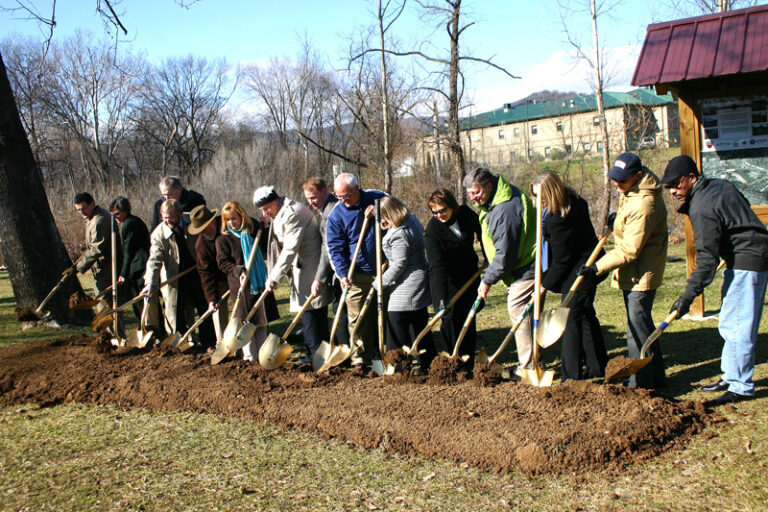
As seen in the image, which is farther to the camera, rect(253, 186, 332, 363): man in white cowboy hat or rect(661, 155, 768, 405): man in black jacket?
rect(253, 186, 332, 363): man in white cowboy hat

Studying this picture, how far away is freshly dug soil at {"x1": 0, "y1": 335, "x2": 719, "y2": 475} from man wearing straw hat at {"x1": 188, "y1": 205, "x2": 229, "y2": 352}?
0.63 m

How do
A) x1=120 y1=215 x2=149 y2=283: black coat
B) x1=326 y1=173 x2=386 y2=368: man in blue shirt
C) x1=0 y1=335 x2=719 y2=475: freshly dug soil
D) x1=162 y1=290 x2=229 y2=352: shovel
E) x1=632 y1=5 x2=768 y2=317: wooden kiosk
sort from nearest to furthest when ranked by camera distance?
x1=0 y1=335 x2=719 y2=475: freshly dug soil < x1=326 y1=173 x2=386 y2=368: man in blue shirt < x1=632 y1=5 x2=768 y2=317: wooden kiosk < x1=162 y1=290 x2=229 y2=352: shovel < x1=120 y1=215 x2=149 y2=283: black coat

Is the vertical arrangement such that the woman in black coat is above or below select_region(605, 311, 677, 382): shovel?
above

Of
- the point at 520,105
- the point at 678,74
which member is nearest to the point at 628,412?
the point at 678,74

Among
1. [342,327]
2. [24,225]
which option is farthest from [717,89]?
[24,225]

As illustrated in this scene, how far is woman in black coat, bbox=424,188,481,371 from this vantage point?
18.0 feet

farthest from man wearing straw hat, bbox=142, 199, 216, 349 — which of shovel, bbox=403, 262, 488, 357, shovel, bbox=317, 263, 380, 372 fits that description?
shovel, bbox=403, 262, 488, 357

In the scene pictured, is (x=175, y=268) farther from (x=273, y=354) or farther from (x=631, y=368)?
(x=631, y=368)

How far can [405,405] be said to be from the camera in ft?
14.6

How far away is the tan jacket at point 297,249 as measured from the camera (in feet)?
19.4

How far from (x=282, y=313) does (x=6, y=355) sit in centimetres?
383

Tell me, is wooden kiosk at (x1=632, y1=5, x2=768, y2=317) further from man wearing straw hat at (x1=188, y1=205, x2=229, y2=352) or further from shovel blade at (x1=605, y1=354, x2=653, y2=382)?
man wearing straw hat at (x1=188, y1=205, x2=229, y2=352)

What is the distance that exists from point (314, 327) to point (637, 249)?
3.12m

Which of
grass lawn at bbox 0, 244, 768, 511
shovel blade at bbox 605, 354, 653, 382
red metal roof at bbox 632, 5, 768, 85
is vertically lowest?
grass lawn at bbox 0, 244, 768, 511
